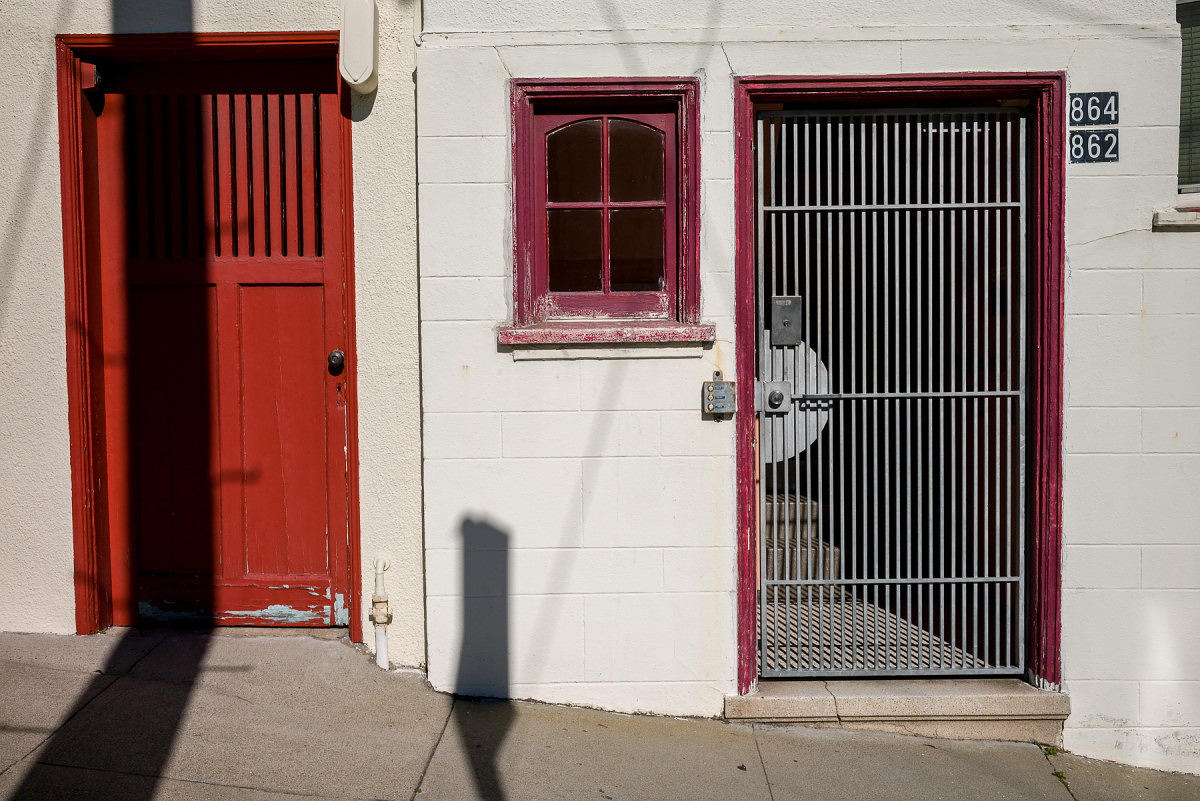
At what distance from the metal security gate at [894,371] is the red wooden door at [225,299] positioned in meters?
1.99

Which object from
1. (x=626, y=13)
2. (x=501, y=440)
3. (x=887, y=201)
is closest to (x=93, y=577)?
(x=501, y=440)

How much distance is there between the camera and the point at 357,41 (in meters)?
3.97

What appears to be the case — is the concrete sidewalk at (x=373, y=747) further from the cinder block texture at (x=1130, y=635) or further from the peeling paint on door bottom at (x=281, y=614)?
the cinder block texture at (x=1130, y=635)

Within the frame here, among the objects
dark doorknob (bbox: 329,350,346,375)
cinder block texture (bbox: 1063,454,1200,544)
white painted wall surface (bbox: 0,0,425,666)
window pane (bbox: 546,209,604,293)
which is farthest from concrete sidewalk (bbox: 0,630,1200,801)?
window pane (bbox: 546,209,604,293)

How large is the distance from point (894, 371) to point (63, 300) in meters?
3.64

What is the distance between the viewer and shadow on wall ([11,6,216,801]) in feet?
10.7

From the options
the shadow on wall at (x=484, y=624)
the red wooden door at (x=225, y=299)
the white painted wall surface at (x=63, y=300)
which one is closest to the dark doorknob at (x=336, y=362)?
the red wooden door at (x=225, y=299)

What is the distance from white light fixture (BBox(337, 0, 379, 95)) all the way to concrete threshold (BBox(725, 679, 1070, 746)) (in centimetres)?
305

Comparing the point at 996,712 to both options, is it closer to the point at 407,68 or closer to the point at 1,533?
the point at 407,68

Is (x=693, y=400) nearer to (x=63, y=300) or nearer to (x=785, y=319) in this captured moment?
(x=785, y=319)

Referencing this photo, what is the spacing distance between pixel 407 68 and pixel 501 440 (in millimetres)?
1652

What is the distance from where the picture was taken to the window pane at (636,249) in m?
4.06

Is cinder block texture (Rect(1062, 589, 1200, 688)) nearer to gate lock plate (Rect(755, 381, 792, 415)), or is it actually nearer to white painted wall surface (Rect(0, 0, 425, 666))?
gate lock plate (Rect(755, 381, 792, 415))

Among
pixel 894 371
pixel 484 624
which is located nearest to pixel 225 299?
pixel 484 624
